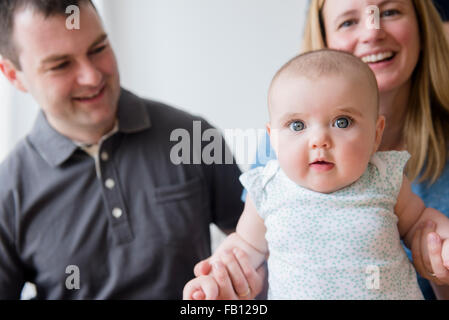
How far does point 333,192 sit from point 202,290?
0.24 metres

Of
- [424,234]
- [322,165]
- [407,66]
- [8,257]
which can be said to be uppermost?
[407,66]

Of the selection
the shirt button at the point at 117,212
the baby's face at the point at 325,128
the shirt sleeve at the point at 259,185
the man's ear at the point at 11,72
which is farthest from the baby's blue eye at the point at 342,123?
the man's ear at the point at 11,72

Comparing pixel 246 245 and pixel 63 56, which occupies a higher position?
pixel 63 56

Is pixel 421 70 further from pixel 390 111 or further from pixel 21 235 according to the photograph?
pixel 21 235

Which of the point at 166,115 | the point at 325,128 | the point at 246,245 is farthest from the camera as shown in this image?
the point at 166,115

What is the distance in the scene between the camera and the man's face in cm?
77

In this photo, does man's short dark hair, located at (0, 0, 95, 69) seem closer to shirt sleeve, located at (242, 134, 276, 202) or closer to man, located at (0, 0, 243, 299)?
man, located at (0, 0, 243, 299)

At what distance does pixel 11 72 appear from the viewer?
85cm

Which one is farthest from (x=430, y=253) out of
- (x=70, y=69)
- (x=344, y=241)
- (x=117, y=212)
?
(x=70, y=69)

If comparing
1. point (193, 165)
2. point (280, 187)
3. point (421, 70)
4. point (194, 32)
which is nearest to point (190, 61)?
point (194, 32)

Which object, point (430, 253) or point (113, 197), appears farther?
point (113, 197)

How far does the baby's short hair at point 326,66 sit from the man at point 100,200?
0.29 metres

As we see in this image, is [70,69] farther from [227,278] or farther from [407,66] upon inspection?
[407,66]

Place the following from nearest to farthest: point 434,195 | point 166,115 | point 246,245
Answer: point 246,245, point 434,195, point 166,115
